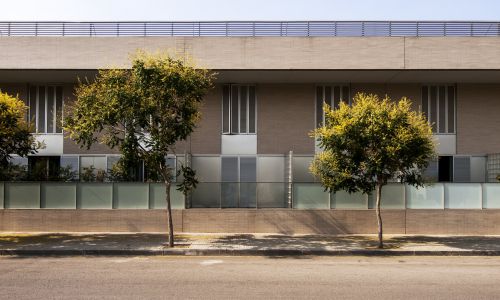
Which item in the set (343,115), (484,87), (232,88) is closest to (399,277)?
(343,115)

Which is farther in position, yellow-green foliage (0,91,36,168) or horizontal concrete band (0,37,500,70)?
horizontal concrete band (0,37,500,70)

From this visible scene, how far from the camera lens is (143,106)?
1507cm

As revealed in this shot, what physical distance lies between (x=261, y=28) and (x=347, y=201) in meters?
8.53

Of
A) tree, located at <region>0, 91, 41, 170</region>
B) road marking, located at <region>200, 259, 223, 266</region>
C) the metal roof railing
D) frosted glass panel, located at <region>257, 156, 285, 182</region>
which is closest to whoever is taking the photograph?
road marking, located at <region>200, 259, 223, 266</region>

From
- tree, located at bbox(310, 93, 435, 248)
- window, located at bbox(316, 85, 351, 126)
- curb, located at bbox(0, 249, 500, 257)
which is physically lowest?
curb, located at bbox(0, 249, 500, 257)

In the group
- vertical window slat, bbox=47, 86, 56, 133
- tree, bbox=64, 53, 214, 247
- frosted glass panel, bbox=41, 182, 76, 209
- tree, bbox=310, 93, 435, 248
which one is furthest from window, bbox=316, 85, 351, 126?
vertical window slat, bbox=47, 86, 56, 133

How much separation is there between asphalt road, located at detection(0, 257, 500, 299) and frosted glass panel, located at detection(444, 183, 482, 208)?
4899 mm

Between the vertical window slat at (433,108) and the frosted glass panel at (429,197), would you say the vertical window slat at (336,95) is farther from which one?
the frosted glass panel at (429,197)

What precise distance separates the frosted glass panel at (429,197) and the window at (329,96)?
538 cm

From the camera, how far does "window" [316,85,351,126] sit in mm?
22828

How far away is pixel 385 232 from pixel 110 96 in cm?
1159

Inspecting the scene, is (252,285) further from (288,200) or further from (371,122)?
(288,200)

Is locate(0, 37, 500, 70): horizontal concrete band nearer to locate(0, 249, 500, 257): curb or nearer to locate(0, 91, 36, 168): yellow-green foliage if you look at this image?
locate(0, 91, 36, 168): yellow-green foliage

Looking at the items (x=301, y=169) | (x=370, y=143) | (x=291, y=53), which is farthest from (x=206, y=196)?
(x=370, y=143)
